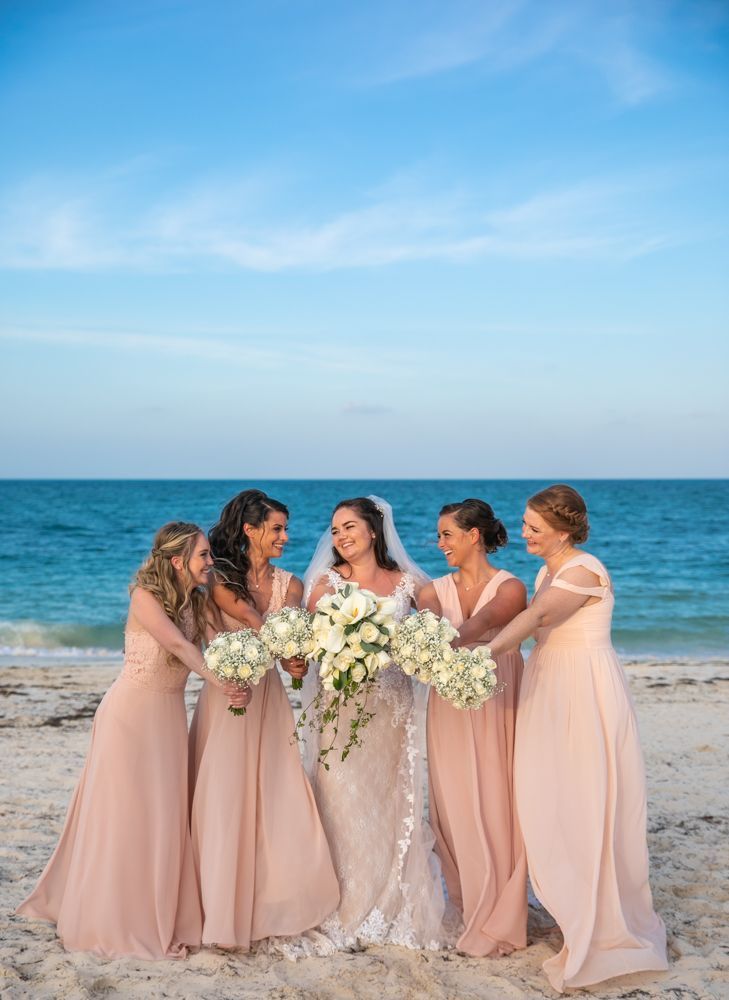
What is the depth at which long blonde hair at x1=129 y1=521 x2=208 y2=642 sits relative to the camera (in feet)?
15.2

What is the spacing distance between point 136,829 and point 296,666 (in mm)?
1158

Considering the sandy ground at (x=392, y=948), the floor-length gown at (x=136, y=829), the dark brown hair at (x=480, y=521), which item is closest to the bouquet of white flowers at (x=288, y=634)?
the floor-length gown at (x=136, y=829)

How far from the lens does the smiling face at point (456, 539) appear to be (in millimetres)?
4938

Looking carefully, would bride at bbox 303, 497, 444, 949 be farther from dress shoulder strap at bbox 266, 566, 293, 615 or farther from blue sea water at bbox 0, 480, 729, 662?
blue sea water at bbox 0, 480, 729, 662

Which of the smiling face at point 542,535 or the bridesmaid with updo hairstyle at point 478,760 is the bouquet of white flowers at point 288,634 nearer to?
the bridesmaid with updo hairstyle at point 478,760

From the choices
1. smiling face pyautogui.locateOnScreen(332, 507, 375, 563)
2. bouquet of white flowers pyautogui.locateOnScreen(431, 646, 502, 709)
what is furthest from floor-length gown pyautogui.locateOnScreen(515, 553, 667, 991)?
smiling face pyautogui.locateOnScreen(332, 507, 375, 563)

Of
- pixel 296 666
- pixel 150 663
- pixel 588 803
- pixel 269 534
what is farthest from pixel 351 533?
pixel 588 803

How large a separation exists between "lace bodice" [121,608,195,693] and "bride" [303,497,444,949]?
78 cm

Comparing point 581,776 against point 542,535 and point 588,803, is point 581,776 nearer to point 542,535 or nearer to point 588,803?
point 588,803

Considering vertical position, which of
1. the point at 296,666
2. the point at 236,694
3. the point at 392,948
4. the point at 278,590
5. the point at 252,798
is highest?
the point at 278,590

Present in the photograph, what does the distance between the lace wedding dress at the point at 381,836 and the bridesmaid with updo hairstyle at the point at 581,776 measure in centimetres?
64

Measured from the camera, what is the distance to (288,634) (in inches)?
168

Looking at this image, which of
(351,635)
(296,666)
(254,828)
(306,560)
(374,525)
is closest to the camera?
(351,635)

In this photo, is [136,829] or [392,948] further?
[392,948]
